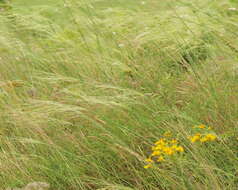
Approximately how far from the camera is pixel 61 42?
2.98 meters

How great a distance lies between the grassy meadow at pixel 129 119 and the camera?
6.37 feet

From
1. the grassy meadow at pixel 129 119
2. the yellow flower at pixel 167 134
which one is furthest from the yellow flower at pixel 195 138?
the yellow flower at pixel 167 134

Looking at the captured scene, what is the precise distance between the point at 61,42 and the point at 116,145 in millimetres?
1158

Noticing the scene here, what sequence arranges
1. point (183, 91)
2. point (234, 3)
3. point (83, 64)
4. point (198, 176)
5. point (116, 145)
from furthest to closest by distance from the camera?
point (234, 3) < point (83, 64) < point (183, 91) < point (116, 145) < point (198, 176)

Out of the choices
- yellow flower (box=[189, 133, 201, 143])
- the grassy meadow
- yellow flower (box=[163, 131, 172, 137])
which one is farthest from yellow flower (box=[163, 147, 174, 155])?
yellow flower (box=[163, 131, 172, 137])

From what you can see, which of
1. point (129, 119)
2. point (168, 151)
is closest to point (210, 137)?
point (168, 151)

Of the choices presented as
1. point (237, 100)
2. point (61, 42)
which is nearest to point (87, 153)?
point (237, 100)

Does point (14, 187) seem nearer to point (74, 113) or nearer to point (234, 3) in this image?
point (74, 113)

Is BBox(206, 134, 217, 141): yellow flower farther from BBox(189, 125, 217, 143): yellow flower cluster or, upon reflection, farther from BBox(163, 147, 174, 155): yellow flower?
BBox(163, 147, 174, 155): yellow flower

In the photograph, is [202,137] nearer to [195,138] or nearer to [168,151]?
[195,138]

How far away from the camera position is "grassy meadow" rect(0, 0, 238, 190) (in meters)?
1.94

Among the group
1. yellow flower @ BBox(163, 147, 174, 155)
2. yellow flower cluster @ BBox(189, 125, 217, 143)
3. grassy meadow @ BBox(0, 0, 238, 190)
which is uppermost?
yellow flower @ BBox(163, 147, 174, 155)

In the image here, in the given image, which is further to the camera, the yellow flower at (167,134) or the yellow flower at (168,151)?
the yellow flower at (167,134)

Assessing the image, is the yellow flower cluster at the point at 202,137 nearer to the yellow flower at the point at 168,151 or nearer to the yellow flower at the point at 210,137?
the yellow flower at the point at 210,137
